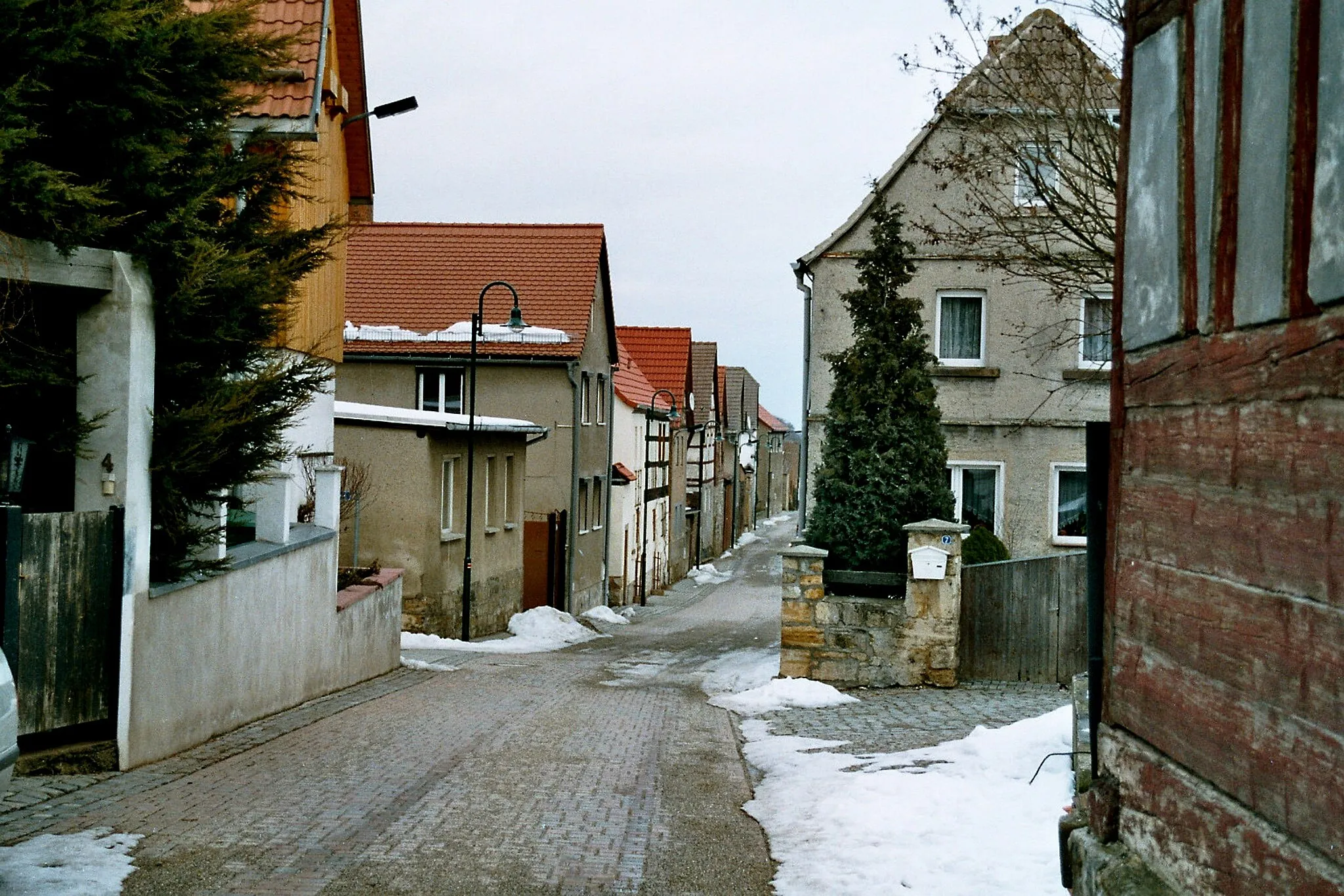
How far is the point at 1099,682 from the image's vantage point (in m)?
4.92

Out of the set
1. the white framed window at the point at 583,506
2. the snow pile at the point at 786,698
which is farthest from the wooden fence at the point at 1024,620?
the white framed window at the point at 583,506

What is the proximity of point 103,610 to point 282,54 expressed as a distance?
4427 millimetres

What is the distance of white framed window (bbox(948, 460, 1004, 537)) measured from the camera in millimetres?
22688

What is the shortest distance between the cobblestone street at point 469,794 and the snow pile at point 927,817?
31 cm

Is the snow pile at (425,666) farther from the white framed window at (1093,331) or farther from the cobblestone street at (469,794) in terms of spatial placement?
the white framed window at (1093,331)

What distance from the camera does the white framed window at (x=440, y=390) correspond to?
3394cm

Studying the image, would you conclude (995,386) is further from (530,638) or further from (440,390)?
(440,390)

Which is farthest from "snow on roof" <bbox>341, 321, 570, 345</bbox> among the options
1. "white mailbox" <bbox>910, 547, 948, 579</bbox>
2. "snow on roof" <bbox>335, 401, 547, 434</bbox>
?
"white mailbox" <bbox>910, 547, 948, 579</bbox>

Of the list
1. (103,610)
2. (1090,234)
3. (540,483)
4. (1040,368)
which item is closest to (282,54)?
(103,610)

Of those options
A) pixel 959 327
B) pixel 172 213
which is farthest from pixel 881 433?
pixel 172 213

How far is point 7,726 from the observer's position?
5996 mm

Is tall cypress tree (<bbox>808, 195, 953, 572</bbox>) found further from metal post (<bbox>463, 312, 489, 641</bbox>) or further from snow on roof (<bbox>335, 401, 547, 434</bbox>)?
snow on roof (<bbox>335, 401, 547, 434</bbox>)

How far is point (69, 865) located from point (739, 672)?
12.0m

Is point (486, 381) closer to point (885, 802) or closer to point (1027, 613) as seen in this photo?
point (1027, 613)
